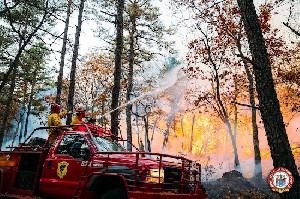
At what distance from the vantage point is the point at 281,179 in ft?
18.5

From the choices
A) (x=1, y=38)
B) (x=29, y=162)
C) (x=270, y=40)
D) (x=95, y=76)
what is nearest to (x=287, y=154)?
(x=29, y=162)

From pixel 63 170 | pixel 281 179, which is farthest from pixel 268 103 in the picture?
pixel 63 170

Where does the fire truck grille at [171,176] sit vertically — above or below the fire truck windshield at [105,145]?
below

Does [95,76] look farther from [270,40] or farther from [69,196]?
[69,196]

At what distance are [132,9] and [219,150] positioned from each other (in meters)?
37.4

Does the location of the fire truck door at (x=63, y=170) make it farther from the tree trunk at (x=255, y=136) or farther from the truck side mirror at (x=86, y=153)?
the tree trunk at (x=255, y=136)

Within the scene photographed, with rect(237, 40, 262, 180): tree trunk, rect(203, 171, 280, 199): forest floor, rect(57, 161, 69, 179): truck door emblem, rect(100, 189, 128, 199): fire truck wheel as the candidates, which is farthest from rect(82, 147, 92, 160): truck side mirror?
rect(237, 40, 262, 180): tree trunk

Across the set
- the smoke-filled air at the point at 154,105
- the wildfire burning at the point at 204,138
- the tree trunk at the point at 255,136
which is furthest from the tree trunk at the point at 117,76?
the wildfire burning at the point at 204,138

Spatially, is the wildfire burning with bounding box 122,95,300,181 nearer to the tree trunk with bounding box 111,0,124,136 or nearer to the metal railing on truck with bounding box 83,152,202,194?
the tree trunk with bounding box 111,0,124,136

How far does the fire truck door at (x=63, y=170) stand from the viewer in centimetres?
521

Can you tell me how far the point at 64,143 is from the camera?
598cm

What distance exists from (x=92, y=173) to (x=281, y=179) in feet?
14.6

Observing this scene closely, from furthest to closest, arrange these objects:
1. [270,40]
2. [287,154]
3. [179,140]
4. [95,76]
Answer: [179,140]
[95,76]
[270,40]
[287,154]

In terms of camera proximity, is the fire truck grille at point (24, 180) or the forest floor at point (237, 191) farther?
the forest floor at point (237, 191)
